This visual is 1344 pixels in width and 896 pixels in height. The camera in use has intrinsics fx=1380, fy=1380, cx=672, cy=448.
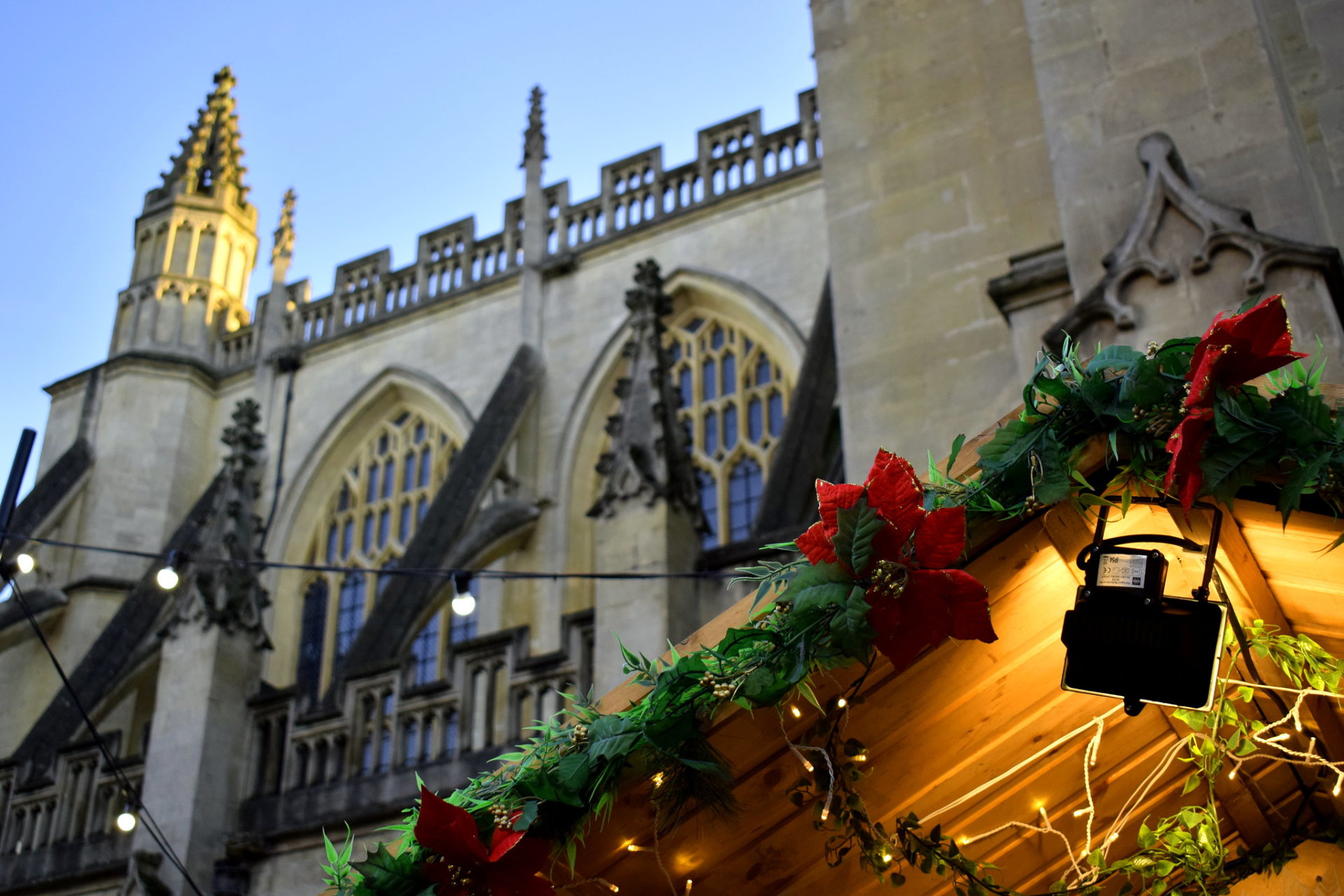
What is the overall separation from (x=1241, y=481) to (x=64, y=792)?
10403mm

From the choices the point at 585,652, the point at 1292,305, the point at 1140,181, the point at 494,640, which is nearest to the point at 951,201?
the point at 1140,181

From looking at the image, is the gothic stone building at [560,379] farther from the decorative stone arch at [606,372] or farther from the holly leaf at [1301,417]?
the holly leaf at [1301,417]

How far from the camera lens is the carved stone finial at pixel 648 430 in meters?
8.76

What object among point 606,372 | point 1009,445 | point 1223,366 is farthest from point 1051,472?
point 606,372

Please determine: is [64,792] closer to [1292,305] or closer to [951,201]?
[951,201]

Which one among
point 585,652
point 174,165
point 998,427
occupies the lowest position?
point 998,427

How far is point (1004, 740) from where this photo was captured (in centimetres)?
320

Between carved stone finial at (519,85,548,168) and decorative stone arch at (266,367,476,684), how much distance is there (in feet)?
10.6

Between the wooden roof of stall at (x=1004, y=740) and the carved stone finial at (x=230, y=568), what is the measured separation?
24.0ft

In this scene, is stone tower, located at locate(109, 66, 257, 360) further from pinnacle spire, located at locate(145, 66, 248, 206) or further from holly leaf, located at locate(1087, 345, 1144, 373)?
holly leaf, located at locate(1087, 345, 1144, 373)

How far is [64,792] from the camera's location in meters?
10.7

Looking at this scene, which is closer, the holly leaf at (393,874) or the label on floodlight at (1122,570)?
the label on floodlight at (1122,570)

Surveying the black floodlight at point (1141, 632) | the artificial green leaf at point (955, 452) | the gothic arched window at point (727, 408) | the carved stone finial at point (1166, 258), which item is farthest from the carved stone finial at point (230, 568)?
the black floodlight at point (1141, 632)

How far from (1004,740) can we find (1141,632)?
2.22 ft
